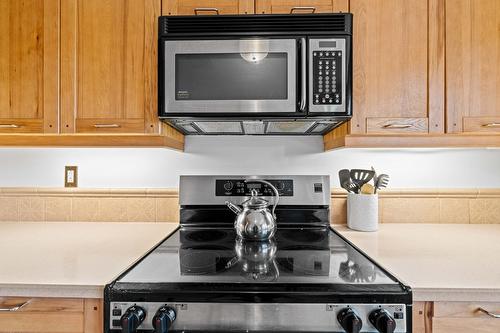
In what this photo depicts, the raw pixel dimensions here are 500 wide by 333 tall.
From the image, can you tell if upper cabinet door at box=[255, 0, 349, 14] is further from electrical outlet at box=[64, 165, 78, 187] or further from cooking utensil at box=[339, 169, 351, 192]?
electrical outlet at box=[64, 165, 78, 187]

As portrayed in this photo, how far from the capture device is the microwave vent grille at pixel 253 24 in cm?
116

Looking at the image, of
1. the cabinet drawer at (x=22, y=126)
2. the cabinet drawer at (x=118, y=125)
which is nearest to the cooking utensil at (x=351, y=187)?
the cabinet drawer at (x=118, y=125)

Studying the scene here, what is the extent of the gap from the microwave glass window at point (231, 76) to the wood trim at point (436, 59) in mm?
603

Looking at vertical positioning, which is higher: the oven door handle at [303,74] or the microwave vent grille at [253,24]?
the microwave vent grille at [253,24]

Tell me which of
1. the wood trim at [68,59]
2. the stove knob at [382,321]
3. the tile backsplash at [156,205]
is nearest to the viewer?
the stove knob at [382,321]

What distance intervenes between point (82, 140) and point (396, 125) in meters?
1.30

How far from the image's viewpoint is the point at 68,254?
1063 millimetres

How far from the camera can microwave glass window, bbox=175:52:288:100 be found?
1.17 meters

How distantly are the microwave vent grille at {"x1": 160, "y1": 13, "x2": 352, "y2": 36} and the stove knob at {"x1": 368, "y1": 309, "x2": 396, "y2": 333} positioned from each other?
965mm

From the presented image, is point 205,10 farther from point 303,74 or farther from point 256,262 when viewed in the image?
point 256,262

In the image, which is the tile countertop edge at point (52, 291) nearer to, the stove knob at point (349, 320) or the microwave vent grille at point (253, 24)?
the stove knob at point (349, 320)

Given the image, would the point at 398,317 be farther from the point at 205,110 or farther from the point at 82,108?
the point at 82,108

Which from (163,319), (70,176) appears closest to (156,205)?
(70,176)

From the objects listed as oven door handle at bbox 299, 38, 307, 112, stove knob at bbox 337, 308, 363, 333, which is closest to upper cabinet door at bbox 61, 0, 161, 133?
oven door handle at bbox 299, 38, 307, 112
